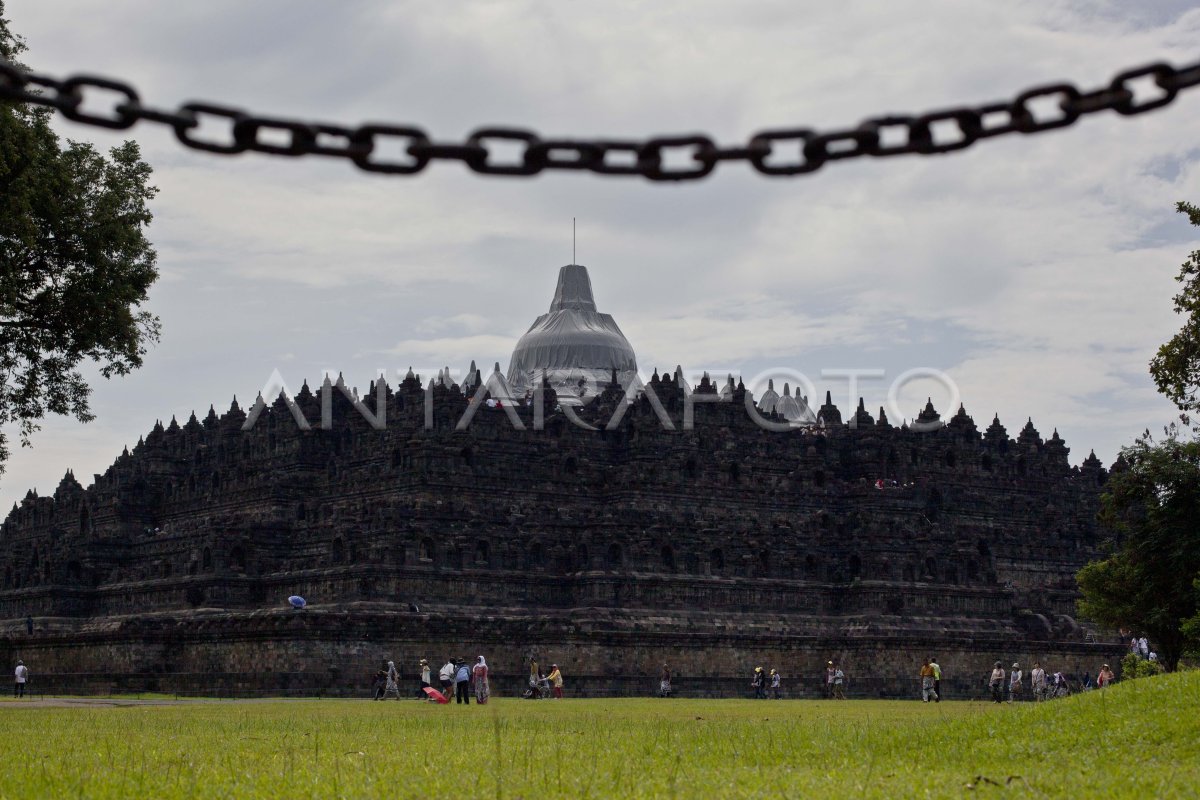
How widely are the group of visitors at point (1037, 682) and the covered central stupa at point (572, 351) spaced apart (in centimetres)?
3147

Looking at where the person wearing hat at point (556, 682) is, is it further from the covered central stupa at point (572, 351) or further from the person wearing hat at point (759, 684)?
the covered central stupa at point (572, 351)

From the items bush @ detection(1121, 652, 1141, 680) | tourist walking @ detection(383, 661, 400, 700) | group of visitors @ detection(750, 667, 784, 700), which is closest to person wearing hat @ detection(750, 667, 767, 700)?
group of visitors @ detection(750, 667, 784, 700)

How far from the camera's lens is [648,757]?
67.1 ft

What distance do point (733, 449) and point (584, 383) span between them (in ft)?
68.5

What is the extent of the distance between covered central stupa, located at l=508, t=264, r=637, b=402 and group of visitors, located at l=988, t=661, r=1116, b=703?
103 feet

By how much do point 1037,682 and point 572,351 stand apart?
4956cm

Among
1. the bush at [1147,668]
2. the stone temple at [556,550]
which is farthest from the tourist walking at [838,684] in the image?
the bush at [1147,668]

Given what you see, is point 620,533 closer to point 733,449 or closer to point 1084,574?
point 733,449

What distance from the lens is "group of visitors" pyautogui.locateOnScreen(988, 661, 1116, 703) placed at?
2015 inches

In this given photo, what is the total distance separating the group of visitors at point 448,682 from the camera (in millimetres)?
45844

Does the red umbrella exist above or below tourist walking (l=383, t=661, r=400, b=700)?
below

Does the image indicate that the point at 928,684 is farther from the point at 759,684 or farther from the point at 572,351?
the point at 572,351

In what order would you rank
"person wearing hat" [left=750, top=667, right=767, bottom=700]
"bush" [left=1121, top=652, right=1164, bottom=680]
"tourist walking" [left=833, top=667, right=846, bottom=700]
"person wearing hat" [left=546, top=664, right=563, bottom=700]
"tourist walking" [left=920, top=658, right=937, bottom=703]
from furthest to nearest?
"tourist walking" [left=833, top=667, right=846, bottom=700] → "person wearing hat" [left=750, top=667, right=767, bottom=700] → "person wearing hat" [left=546, top=664, right=563, bottom=700] → "tourist walking" [left=920, top=658, right=937, bottom=703] → "bush" [left=1121, top=652, right=1164, bottom=680]

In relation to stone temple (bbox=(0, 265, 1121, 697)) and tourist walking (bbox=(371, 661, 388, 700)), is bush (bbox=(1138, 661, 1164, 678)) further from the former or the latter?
tourist walking (bbox=(371, 661, 388, 700))
